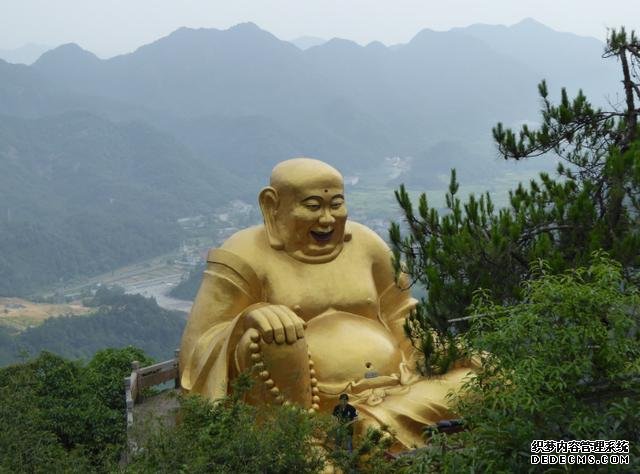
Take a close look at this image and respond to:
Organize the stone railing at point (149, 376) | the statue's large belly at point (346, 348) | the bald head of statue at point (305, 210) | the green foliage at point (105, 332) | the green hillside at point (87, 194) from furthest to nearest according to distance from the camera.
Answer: the green hillside at point (87, 194) < the green foliage at point (105, 332) < the stone railing at point (149, 376) < the bald head of statue at point (305, 210) < the statue's large belly at point (346, 348)

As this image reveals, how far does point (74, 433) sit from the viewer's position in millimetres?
9180

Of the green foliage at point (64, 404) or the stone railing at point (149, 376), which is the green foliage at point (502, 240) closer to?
the green foliage at point (64, 404)

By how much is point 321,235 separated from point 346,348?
0.92 meters

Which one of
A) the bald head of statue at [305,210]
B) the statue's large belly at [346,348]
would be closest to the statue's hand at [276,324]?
the statue's large belly at [346,348]

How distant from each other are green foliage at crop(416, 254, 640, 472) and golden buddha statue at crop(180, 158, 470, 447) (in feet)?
6.33

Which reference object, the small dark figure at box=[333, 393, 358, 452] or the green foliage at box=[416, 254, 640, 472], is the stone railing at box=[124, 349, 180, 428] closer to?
the small dark figure at box=[333, 393, 358, 452]

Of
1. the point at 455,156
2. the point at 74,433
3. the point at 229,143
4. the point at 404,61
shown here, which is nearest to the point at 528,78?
the point at 404,61

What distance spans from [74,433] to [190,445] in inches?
197

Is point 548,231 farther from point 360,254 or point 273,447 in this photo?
point 273,447

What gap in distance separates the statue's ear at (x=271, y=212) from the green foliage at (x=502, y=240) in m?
0.98

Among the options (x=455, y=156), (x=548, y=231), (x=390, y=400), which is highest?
(x=548, y=231)

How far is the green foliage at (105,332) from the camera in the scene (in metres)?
40.4

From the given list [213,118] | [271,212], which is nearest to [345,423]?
[271,212]

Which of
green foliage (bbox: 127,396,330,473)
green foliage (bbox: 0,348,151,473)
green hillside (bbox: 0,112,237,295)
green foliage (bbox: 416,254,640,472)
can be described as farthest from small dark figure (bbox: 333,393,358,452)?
green hillside (bbox: 0,112,237,295)
